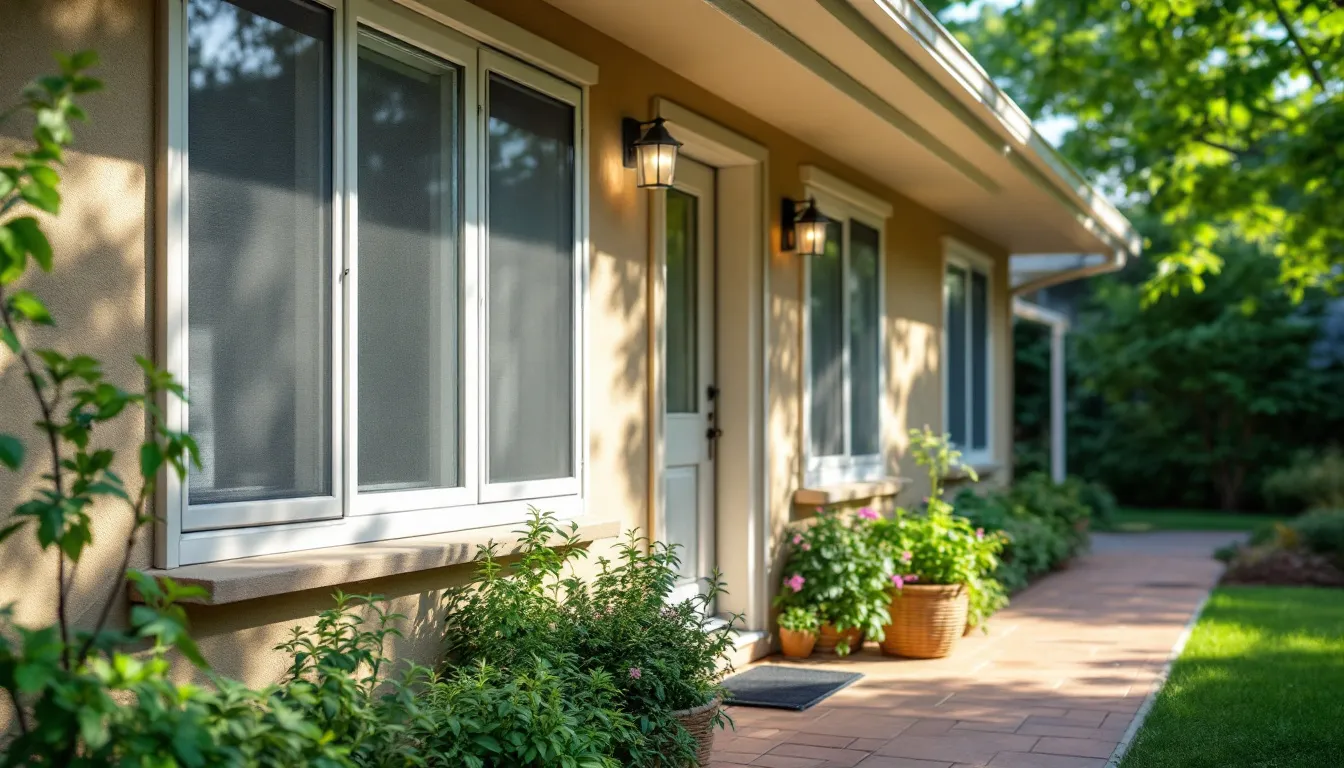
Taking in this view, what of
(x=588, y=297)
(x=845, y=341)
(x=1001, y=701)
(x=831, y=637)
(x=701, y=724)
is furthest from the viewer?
(x=845, y=341)

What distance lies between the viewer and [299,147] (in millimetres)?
3568

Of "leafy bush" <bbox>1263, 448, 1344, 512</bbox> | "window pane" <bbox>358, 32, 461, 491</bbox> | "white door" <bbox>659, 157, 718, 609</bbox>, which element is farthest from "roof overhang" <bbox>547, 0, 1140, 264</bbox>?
"leafy bush" <bbox>1263, 448, 1344, 512</bbox>

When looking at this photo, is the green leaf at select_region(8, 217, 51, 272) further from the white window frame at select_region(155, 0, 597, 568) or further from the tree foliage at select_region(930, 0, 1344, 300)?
the tree foliage at select_region(930, 0, 1344, 300)

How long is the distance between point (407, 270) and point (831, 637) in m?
3.43

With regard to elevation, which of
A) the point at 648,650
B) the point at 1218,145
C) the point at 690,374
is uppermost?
the point at 1218,145

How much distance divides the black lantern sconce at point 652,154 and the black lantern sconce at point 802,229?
5.31 feet

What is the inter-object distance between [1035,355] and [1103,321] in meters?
1.22

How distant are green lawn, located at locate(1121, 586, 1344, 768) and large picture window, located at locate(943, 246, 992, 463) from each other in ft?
8.24

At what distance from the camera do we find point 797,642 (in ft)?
20.9

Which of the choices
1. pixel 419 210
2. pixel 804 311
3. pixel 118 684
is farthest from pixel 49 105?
pixel 804 311

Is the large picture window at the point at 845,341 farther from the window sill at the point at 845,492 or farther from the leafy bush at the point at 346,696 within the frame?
the leafy bush at the point at 346,696

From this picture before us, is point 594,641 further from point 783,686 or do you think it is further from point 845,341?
point 845,341

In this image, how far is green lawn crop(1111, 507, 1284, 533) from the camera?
53.8 feet

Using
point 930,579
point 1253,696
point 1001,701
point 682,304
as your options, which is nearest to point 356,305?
point 682,304
